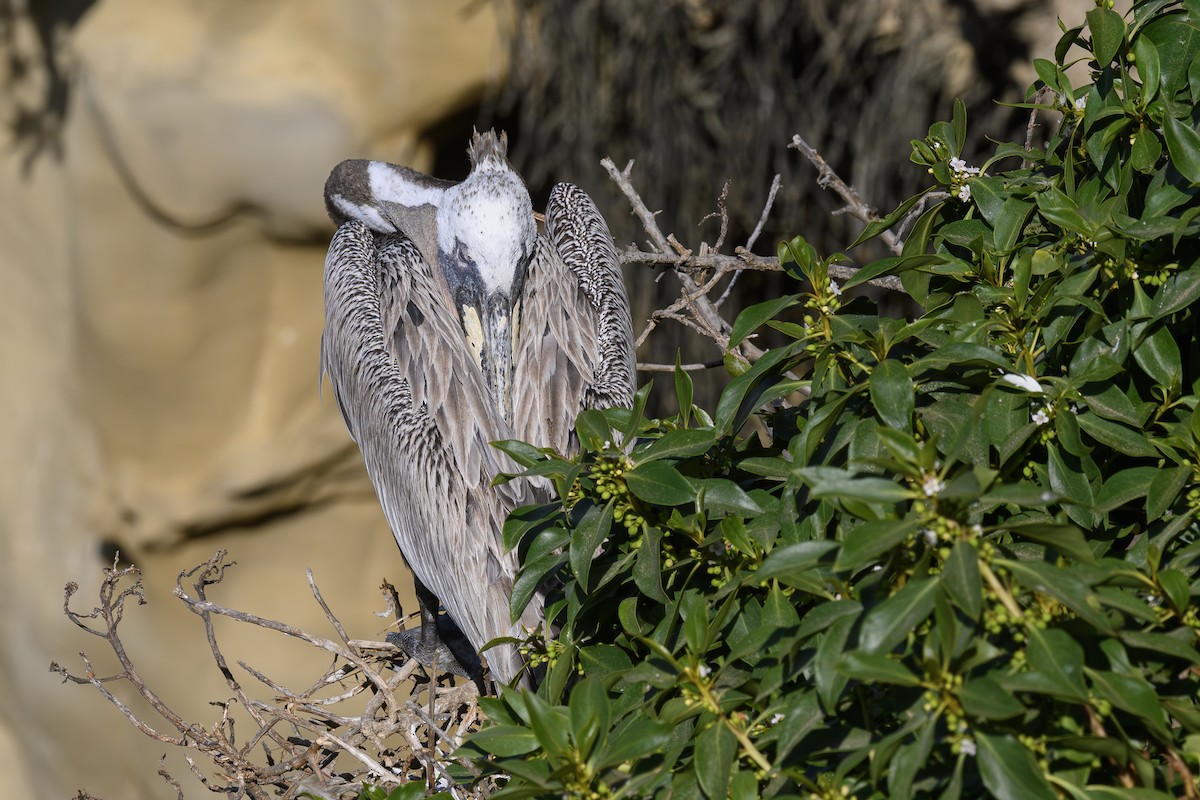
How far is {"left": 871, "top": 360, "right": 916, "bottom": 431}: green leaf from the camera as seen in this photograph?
42.9 inches

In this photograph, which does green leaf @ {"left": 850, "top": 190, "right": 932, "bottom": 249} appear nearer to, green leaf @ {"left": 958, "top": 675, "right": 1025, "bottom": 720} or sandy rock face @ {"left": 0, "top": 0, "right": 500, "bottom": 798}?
green leaf @ {"left": 958, "top": 675, "right": 1025, "bottom": 720}

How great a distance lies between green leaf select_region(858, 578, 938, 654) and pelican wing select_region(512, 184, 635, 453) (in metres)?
1.35

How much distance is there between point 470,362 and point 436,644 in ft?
1.97

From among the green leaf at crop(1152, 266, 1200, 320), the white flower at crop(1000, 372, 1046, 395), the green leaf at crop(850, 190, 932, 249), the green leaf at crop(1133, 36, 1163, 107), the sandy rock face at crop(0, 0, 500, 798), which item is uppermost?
the green leaf at crop(1133, 36, 1163, 107)

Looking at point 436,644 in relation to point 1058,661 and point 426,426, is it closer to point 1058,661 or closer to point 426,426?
point 426,426

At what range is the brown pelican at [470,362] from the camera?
2.23m

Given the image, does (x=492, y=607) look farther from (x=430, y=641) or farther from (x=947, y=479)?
(x=947, y=479)

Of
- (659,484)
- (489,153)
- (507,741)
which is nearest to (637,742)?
(507,741)

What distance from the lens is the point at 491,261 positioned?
248cm

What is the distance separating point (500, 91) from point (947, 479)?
4.38 meters

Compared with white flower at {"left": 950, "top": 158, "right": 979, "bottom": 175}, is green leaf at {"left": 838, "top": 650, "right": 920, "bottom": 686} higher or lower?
lower

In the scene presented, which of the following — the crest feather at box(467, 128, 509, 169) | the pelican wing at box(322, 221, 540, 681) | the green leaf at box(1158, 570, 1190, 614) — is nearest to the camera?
the green leaf at box(1158, 570, 1190, 614)

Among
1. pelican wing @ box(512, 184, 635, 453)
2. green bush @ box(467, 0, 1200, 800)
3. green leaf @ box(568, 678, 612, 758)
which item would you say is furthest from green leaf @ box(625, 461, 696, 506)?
pelican wing @ box(512, 184, 635, 453)

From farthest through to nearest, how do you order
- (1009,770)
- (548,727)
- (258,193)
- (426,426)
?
(258,193), (426,426), (548,727), (1009,770)
